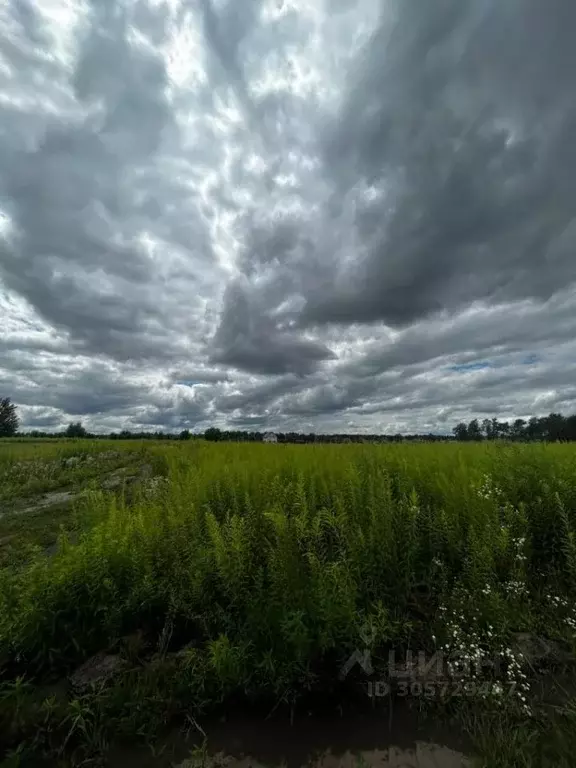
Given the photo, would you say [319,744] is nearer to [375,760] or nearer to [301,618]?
[375,760]

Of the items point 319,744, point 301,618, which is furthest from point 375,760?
point 301,618

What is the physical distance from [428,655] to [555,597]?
1.29m

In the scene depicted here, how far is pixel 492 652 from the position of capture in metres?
3.03

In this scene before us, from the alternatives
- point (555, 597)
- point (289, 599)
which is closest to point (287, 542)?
point (289, 599)

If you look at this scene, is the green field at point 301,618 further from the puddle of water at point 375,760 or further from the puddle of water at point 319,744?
the puddle of water at point 375,760

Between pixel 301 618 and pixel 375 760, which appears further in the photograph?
pixel 301 618

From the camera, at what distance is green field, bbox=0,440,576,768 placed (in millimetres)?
2676

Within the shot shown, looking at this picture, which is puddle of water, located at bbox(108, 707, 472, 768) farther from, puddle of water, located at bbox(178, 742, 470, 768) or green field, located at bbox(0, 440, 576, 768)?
green field, located at bbox(0, 440, 576, 768)

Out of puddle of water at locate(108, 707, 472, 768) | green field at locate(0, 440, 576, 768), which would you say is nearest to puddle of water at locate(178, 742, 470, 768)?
puddle of water at locate(108, 707, 472, 768)

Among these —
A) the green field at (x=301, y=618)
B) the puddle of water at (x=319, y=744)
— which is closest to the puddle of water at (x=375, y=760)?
the puddle of water at (x=319, y=744)

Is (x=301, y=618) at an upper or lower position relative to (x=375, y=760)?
upper

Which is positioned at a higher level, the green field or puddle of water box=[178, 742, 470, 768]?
the green field

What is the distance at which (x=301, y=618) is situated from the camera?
303 cm

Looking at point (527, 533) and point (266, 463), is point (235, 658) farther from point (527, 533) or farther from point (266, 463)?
point (266, 463)
